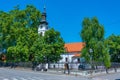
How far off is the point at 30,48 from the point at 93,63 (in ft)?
42.0

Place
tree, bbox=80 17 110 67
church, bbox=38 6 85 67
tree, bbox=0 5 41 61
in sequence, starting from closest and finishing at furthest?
tree, bbox=80 17 110 67, tree, bbox=0 5 41 61, church, bbox=38 6 85 67

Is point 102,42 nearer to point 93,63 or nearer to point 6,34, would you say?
point 93,63

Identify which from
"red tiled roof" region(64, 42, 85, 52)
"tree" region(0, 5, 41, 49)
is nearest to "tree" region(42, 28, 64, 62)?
"tree" region(0, 5, 41, 49)

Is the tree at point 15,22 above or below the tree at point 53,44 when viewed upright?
above

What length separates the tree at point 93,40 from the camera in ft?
179

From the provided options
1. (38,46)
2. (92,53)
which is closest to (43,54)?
(38,46)

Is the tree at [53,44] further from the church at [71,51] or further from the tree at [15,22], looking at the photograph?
the church at [71,51]

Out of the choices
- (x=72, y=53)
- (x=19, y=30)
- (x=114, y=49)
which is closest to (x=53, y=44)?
(x=19, y=30)

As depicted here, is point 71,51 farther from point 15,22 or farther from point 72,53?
point 15,22

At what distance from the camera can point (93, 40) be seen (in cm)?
5522

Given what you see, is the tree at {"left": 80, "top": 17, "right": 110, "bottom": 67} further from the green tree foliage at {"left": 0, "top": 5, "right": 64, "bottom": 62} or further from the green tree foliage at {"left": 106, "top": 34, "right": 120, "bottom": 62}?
the green tree foliage at {"left": 106, "top": 34, "right": 120, "bottom": 62}

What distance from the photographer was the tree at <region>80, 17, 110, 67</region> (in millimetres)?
54438

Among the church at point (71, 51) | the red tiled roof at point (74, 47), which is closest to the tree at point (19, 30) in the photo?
the church at point (71, 51)

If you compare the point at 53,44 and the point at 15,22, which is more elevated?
the point at 15,22
